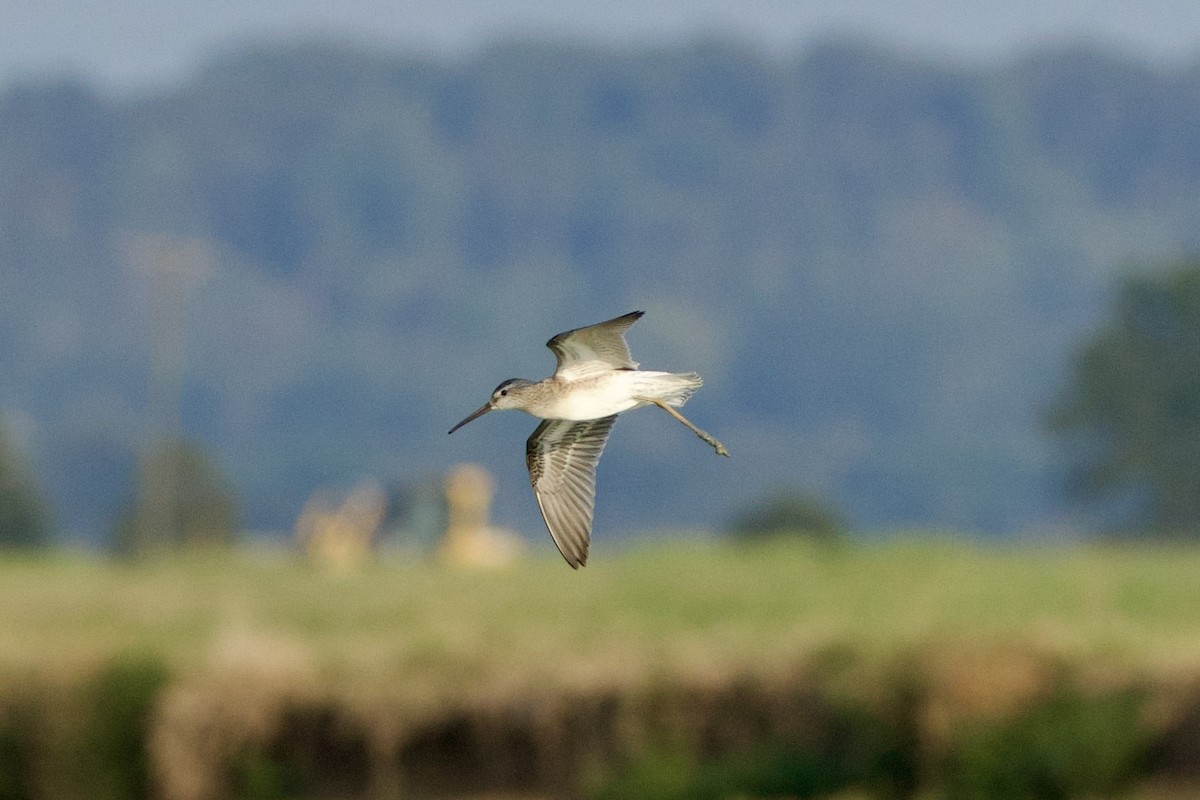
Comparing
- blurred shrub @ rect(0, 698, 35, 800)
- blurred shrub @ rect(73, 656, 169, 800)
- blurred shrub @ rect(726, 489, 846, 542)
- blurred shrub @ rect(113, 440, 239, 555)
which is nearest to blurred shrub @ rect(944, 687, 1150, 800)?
blurred shrub @ rect(73, 656, 169, 800)

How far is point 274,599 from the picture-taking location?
3472 cm

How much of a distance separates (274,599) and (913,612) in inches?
465

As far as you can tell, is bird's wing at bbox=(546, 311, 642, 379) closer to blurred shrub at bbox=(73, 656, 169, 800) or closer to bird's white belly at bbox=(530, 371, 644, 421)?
bird's white belly at bbox=(530, 371, 644, 421)

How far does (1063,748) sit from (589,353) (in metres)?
17.9

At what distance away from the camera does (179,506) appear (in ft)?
248

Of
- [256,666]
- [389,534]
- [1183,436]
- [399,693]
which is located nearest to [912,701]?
[399,693]

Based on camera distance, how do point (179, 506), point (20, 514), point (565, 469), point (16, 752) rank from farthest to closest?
point (20, 514), point (179, 506), point (16, 752), point (565, 469)

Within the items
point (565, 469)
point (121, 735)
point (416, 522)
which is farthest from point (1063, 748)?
point (416, 522)

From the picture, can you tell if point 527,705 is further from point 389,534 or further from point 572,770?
point 389,534

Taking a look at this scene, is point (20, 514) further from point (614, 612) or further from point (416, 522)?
point (614, 612)

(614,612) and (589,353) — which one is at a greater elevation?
(614,612)

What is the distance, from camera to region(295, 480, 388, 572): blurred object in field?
56625mm

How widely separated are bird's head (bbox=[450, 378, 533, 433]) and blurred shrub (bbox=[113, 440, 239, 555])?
187 ft

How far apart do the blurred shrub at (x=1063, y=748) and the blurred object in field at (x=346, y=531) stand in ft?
90.4
